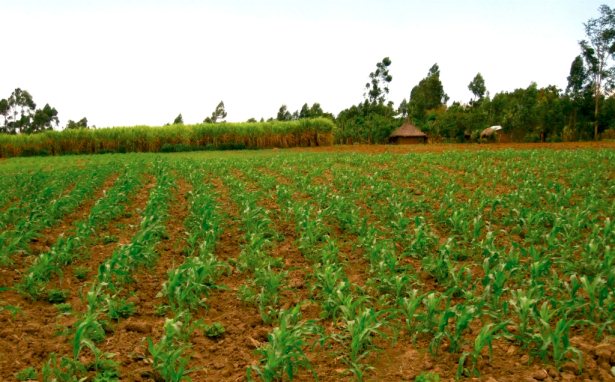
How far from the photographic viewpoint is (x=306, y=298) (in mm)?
5070

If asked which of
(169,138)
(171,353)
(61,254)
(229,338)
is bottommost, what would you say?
(229,338)

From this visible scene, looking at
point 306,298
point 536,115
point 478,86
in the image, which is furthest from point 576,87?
point 306,298

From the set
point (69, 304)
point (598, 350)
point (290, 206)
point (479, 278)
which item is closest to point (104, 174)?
point (290, 206)

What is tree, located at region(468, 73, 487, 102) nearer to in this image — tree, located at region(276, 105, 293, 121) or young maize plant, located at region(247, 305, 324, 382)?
tree, located at region(276, 105, 293, 121)

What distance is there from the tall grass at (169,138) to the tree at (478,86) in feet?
152

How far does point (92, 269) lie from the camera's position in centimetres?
596

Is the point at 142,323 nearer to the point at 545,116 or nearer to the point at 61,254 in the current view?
the point at 61,254

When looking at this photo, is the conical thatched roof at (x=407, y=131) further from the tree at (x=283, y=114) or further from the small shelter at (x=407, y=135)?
the tree at (x=283, y=114)

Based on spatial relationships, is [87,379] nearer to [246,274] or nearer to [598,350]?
Result: [246,274]

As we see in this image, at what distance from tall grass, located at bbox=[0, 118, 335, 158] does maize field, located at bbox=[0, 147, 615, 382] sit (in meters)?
31.4

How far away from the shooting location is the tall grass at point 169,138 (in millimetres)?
39906

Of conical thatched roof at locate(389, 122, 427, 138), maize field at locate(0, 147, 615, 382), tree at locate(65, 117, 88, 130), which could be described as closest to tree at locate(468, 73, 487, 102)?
conical thatched roof at locate(389, 122, 427, 138)

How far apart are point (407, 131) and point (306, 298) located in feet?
142

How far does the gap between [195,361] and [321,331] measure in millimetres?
1026
